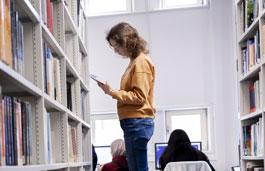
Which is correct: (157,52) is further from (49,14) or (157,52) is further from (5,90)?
(5,90)

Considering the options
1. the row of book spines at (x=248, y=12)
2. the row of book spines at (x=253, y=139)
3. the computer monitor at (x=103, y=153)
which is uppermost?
the row of book spines at (x=248, y=12)

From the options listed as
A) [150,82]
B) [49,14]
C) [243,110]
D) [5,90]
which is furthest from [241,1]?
[5,90]

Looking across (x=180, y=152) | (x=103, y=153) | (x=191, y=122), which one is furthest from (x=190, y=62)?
(x=180, y=152)

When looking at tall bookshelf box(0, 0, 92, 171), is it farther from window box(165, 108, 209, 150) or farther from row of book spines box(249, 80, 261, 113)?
window box(165, 108, 209, 150)

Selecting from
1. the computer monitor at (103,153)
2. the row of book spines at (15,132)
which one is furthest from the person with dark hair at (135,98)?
the computer monitor at (103,153)

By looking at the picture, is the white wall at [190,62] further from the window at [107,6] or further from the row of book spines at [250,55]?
the row of book spines at [250,55]

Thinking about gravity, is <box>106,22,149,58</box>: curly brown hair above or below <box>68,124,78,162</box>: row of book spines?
above

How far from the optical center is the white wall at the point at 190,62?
5.96 m


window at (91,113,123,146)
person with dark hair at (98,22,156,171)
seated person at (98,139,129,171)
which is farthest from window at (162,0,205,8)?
person with dark hair at (98,22,156,171)

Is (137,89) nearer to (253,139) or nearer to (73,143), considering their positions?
(73,143)

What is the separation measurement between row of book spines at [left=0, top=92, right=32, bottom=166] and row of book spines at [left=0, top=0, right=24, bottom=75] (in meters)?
0.13

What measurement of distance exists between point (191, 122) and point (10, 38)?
5.08 m

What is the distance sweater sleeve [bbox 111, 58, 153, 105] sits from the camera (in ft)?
7.73

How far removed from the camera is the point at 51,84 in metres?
2.14
